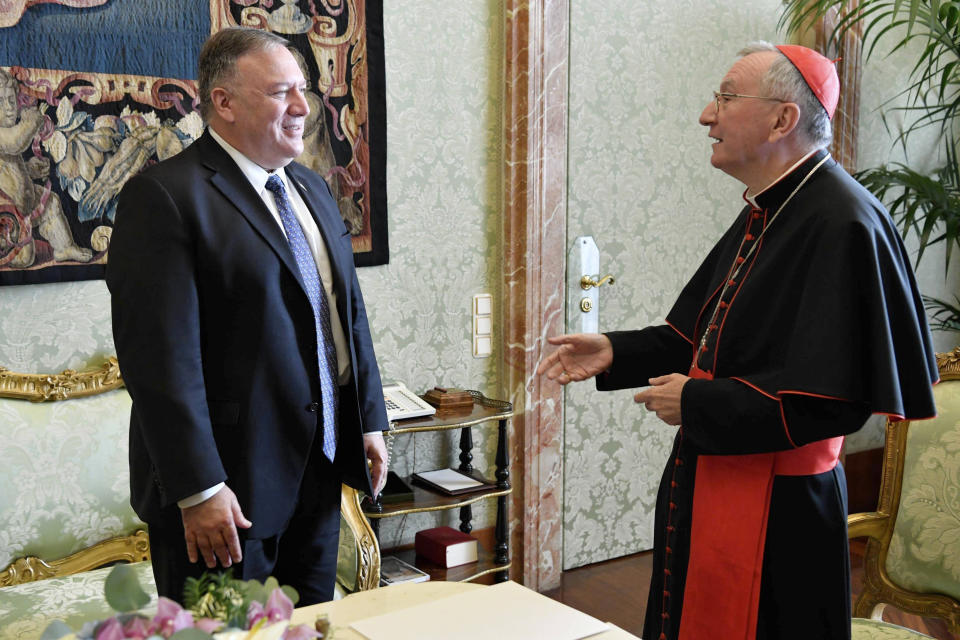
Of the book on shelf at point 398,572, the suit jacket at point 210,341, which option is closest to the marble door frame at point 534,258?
the book on shelf at point 398,572

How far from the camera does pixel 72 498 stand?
2547 mm

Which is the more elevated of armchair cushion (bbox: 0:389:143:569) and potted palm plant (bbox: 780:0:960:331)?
potted palm plant (bbox: 780:0:960:331)

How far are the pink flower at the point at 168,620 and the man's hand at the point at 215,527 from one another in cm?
91

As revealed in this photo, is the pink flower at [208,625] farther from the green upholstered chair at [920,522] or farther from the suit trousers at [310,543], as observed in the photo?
the green upholstered chair at [920,522]

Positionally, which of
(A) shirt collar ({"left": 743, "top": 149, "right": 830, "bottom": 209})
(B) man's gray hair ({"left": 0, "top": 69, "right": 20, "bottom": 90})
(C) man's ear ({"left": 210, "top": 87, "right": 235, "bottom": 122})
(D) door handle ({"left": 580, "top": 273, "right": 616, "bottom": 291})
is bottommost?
(D) door handle ({"left": 580, "top": 273, "right": 616, "bottom": 291})

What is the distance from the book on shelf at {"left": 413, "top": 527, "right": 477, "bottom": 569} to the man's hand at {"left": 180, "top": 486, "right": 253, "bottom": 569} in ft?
4.81

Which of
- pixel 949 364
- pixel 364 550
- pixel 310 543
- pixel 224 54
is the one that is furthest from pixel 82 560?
pixel 949 364

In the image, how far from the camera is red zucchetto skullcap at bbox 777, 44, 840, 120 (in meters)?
1.97

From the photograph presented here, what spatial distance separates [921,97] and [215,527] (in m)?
3.99

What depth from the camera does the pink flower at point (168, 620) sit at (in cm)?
89

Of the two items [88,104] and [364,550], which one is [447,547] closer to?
[364,550]

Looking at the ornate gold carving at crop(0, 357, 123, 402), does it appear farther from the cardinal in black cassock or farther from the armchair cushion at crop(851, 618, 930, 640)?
the armchair cushion at crop(851, 618, 930, 640)

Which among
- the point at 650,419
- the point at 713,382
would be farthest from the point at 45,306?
the point at 650,419

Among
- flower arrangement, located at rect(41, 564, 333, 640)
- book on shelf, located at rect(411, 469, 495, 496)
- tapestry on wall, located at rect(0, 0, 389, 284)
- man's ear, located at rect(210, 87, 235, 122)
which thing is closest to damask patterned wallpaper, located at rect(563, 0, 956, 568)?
book on shelf, located at rect(411, 469, 495, 496)
